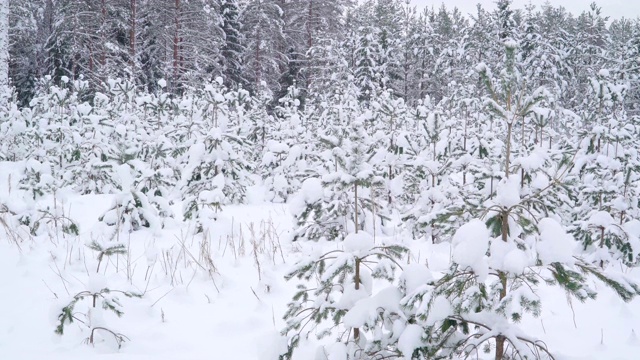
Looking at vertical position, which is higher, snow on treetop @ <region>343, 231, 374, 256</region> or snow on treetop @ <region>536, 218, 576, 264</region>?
snow on treetop @ <region>536, 218, 576, 264</region>

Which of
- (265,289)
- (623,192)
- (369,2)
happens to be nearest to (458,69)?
(369,2)

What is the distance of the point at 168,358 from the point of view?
2531mm

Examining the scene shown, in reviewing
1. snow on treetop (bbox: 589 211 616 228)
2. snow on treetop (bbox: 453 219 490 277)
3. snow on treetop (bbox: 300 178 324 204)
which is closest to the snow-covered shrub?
snow on treetop (bbox: 453 219 490 277)

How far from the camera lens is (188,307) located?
132 inches

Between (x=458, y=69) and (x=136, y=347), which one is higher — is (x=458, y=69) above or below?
above

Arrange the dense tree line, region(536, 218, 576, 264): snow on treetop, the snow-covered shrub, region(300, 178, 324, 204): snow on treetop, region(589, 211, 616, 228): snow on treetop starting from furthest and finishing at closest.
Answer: the dense tree line < region(589, 211, 616, 228): snow on treetop < region(300, 178, 324, 204): snow on treetop < the snow-covered shrub < region(536, 218, 576, 264): snow on treetop

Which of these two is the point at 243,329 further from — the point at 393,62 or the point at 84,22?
the point at 393,62

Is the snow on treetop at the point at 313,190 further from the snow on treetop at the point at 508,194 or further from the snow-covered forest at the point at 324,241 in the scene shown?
the snow on treetop at the point at 508,194

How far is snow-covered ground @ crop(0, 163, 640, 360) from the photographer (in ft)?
8.52

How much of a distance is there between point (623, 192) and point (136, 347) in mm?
5088

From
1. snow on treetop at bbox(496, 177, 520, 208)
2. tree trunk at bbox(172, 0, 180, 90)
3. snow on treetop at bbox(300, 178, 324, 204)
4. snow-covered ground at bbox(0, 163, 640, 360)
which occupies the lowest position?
snow-covered ground at bbox(0, 163, 640, 360)

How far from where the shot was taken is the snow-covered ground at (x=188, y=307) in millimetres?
2596

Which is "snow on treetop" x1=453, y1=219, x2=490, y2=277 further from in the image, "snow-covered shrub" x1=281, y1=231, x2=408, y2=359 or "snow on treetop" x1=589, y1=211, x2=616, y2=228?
"snow on treetop" x1=589, y1=211, x2=616, y2=228

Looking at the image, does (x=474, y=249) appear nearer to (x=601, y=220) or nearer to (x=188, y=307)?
(x=188, y=307)
